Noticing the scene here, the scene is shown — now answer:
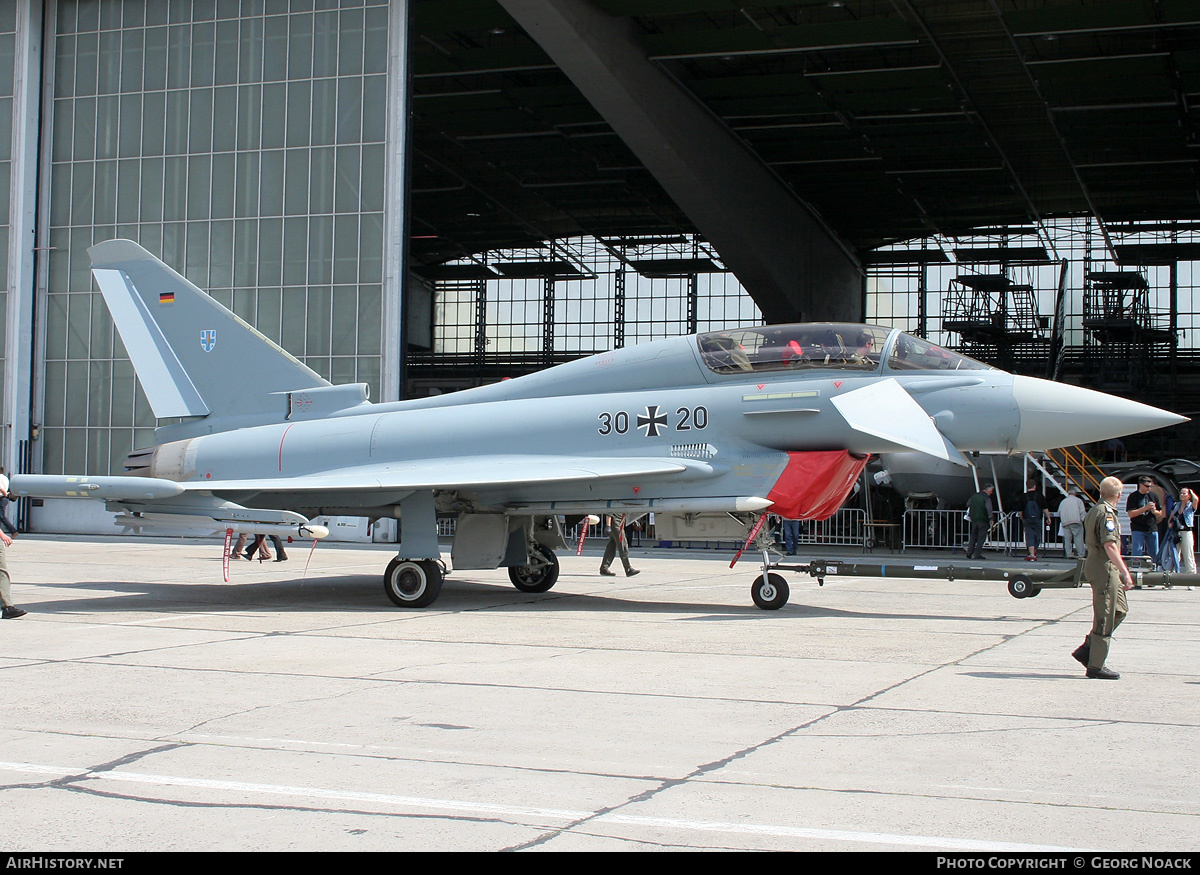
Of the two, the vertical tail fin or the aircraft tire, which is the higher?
the vertical tail fin

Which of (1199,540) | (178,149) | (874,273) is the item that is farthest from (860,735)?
(874,273)

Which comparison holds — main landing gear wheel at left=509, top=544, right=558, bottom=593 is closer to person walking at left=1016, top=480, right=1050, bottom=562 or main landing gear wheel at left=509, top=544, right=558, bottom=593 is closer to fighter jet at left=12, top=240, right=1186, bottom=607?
fighter jet at left=12, top=240, right=1186, bottom=607

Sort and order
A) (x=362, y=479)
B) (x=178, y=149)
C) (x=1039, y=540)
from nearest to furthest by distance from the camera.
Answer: (x=362, y=479) < (x=1039, y=540) < (x=178, y=149)

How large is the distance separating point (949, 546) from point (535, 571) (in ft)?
49.8

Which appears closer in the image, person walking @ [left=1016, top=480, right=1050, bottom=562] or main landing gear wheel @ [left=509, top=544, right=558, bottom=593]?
main landing gear wheel @ [left=509, top=544, right=558, bottom=593]

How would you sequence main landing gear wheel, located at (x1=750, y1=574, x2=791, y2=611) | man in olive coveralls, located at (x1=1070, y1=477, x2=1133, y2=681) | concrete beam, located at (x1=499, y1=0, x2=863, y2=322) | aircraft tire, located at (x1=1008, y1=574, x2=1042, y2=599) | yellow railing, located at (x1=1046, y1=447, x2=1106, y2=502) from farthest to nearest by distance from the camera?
1. concrete beam, located at (x1=499, y1=0, x2=863, y2=322)
2. yellow railing, located at (x1=1046, y1=447, x2=1106, y2=502)
3. aircraft tire, located at (x1=1008, y1=574, x2=1042, y2=599)
4. main landing gear wheel, located at (x1=750, y1=574, x2=791, y2=611)
5. man in olive coveralls, located at (x1=1070, y1=477, x2=1133, y2=681)

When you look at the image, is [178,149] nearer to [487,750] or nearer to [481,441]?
[481,441]

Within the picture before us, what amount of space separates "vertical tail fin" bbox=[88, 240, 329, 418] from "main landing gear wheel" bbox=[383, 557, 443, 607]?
3442 millimetres

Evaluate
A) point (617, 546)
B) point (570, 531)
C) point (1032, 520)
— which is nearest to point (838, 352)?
→ point (617, 546)

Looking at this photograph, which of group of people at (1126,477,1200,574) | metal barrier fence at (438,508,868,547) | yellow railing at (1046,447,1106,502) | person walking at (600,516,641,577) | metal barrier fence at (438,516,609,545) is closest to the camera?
person walking at (600,516,641,577)

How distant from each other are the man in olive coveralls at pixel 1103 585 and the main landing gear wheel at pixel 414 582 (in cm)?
700

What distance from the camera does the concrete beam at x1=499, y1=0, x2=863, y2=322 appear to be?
83.6 feet

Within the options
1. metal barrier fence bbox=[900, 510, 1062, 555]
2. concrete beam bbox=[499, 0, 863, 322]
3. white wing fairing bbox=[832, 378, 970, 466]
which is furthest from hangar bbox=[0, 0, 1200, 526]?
white wing fairing bbox=[832, 378, 970, 466]

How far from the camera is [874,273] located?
174ft
